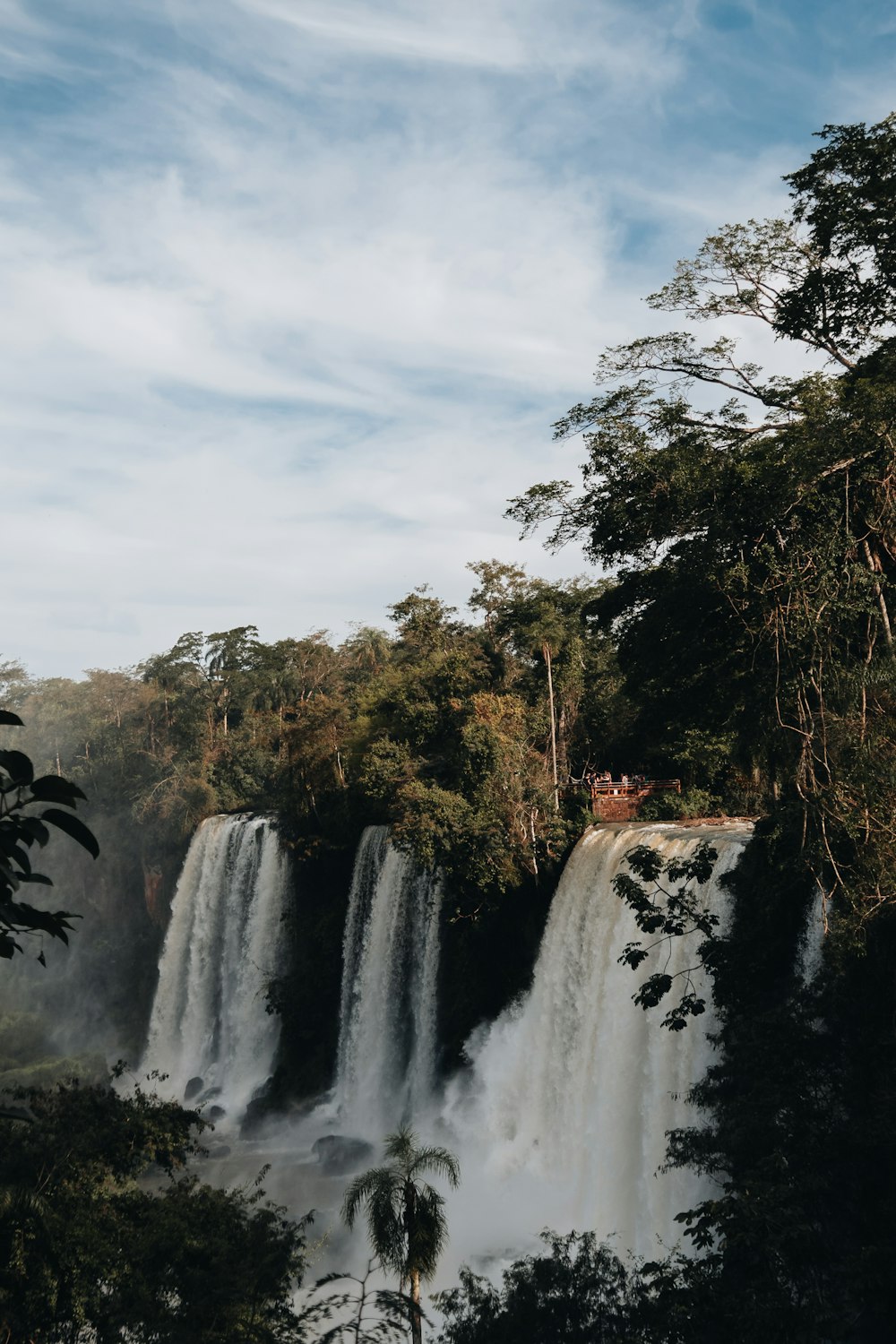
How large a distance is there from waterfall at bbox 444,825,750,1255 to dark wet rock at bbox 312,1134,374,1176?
9.21 ft

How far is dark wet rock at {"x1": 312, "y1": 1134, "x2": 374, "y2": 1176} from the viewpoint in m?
26.2

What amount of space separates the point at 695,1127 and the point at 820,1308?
5.70 m

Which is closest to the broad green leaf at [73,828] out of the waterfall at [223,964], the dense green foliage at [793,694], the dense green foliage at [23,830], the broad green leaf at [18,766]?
the dense green foliage at [23,830]

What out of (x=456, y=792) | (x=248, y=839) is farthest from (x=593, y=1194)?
Result: (x=248, y=839)

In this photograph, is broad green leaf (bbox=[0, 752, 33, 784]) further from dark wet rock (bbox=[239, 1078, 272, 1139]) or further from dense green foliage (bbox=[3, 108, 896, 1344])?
dark wet rock (bbox=[239, 1078, 272, 1139])

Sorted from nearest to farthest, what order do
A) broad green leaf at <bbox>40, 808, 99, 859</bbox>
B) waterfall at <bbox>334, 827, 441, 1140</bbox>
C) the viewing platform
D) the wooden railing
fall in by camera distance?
broad green leaf at <bbox>40, 808, 99, 859</bbox> < the viewing platform < the wooden railing < waterfall at <bbox>334, 827, 441, 1140</bbox>

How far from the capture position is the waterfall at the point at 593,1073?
57.9 ft

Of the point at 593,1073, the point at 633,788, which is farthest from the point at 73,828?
the point at 633,788

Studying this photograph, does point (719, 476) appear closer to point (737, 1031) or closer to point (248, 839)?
point (737, 1031)

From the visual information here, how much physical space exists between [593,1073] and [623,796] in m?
9.12

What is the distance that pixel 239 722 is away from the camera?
59.7 m

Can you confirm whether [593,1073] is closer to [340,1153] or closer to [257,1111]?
[340,1153]

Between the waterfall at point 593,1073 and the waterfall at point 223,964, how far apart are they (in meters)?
11.9

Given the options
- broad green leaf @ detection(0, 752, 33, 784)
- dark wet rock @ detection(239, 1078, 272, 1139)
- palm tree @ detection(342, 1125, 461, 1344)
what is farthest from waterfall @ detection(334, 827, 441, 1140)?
broad green leaf @ detection(0, 752, 33, 784)
